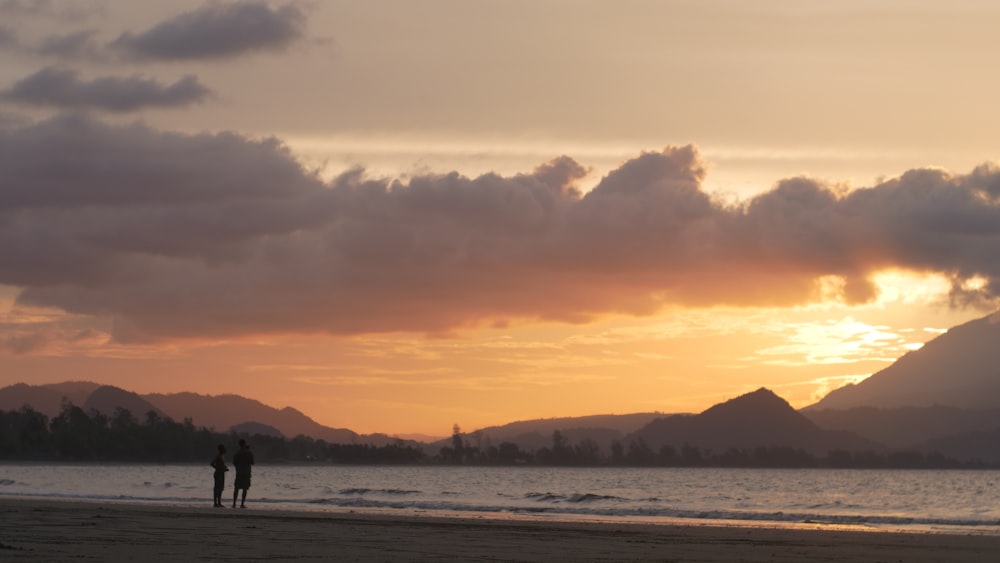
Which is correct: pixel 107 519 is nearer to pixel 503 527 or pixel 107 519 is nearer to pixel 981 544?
pixel 503 527

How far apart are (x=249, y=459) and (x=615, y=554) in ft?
75.2

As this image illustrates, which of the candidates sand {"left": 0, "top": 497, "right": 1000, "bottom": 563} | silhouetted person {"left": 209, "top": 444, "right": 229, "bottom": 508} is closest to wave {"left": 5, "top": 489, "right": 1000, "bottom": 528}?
silhouetted person {"left": 209, "top": 444, "right": 229, "bottom": 508}

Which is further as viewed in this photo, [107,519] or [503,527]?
[503,527]

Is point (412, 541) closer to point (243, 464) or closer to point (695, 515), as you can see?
point (243, 464)

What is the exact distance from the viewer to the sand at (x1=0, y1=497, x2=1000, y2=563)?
71.7ft

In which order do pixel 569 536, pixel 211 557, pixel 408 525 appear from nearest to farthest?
pixel 211 557 → pixel 569 536 → pixel 408 525

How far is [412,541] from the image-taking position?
26438mm

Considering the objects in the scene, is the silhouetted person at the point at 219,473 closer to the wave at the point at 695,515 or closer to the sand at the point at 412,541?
the wave at the point at 695,515

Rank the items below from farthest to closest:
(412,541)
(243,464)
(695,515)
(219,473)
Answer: (695,515) < (219,473) < (243,464) < (412,541)

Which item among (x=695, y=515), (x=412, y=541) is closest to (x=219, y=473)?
(x=695, y=515)

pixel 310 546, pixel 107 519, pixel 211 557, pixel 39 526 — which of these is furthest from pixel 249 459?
pixel 211 557

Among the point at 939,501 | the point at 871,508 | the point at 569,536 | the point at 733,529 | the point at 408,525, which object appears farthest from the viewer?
the point at 939,501

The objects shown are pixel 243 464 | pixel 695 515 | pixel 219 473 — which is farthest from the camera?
pixel 695 515

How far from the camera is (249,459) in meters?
43.9
